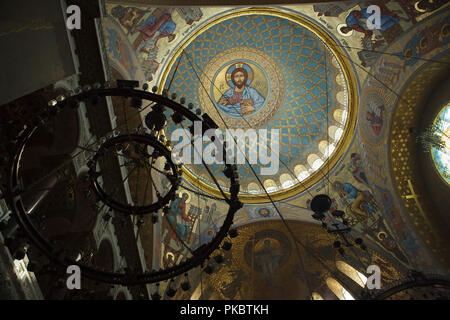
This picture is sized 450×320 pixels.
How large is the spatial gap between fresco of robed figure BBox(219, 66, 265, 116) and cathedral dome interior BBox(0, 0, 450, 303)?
0.16ft

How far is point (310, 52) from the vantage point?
9.18 m

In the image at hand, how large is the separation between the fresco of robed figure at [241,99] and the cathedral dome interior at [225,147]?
49 millimetres

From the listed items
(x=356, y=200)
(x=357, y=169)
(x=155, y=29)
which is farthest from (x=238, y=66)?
(x=356, y=200)

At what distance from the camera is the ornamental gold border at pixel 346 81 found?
7.66m

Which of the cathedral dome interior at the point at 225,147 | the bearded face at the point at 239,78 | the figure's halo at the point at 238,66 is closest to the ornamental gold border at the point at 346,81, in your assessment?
the cathedral dome interior at the point at 225,147

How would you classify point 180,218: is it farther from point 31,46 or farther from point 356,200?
point 31,46

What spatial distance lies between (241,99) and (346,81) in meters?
3.59

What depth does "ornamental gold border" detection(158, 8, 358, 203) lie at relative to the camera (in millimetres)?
7660

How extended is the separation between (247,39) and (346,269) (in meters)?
7.85

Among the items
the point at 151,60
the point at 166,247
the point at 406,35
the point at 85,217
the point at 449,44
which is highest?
the point at 151,60

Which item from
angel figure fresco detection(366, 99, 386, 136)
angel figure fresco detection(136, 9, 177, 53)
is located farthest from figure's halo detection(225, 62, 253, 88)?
angel figure fresco detection(366, 99, 386, 136)

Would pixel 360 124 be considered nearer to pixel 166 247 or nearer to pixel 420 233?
pixel 420 233

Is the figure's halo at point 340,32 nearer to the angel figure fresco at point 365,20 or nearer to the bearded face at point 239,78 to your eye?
the angel figure fresco at point 365,20
